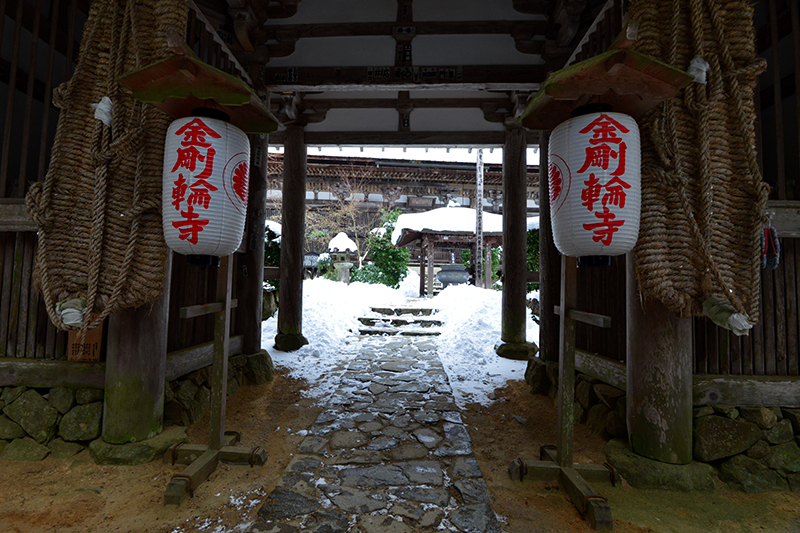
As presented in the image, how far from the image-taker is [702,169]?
7.57 feet

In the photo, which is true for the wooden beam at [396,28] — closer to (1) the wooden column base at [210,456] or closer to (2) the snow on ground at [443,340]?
(2) the snow on ground at [443,340]

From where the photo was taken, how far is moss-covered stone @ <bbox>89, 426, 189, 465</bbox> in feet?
8.66

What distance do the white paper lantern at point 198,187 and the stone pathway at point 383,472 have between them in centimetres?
175

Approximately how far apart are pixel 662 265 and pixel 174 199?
325 cm

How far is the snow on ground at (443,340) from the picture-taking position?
4.84m

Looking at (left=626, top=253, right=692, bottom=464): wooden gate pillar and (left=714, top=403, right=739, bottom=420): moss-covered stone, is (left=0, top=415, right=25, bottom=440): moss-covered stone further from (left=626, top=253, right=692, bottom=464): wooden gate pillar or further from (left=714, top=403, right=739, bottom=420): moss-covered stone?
(left=714, top=403, right=739, bottom=420): moss-covered stone

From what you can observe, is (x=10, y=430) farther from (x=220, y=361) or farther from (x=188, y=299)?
(x=220, y=361)

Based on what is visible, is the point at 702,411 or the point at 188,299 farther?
the point at 188,299

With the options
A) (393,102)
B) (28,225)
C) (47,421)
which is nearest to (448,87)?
(393,102)

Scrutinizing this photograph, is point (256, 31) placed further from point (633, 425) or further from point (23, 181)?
point (633, 425)

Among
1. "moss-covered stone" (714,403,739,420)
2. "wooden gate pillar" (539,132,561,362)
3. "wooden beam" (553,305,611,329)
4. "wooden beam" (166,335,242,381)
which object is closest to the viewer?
"wooden beam" (553,305,611,329)

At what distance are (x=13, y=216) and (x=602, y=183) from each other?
4547mm

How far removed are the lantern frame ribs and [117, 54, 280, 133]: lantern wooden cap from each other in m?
2.69

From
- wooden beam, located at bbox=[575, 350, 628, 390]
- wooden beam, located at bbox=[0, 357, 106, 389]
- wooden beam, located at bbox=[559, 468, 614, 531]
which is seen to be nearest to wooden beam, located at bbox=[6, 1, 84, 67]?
wooden beam, located at bbox=[0, 357, 106, 389]
